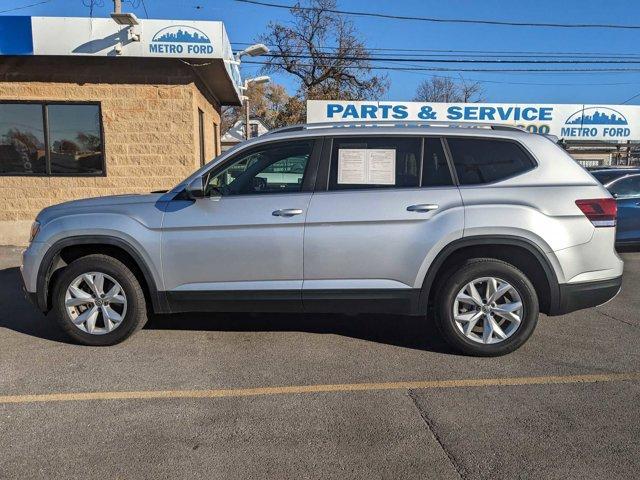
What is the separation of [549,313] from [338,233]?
74.5 inches

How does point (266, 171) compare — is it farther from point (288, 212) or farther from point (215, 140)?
point (215, 140)

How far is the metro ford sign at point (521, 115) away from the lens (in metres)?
16.9

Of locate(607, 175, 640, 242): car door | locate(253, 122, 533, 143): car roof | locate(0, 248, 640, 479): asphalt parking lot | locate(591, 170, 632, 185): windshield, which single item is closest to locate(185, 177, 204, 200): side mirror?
locate(253, 122, 533, 143): car roof

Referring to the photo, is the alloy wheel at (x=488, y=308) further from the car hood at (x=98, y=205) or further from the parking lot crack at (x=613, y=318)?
the car hood at (x=98, y=205)

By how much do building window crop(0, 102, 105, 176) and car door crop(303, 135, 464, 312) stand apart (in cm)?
707

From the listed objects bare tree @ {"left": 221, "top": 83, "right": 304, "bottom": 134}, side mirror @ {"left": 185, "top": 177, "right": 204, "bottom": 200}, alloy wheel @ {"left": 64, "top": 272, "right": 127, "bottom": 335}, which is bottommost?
alloy wheel @ {"left": 64, "top": 272, "right": 127, "bottom": 335}

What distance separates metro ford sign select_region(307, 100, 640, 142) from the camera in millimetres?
16859

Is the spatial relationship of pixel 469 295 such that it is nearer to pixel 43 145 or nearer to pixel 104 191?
pixel 104 191

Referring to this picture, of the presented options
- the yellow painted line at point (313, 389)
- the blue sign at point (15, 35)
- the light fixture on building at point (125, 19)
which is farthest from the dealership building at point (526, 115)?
the yellow painted line at point (313, 389)

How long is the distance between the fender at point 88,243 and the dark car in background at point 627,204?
7.26 metres

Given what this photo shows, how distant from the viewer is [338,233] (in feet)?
13.9

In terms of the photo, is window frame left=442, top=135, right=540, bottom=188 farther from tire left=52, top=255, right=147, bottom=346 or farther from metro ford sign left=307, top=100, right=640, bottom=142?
metro ford sign left=307, top=100, right=640, bottom=142

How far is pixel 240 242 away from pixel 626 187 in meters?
7.43

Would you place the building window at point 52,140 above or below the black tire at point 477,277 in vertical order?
above
